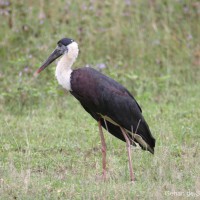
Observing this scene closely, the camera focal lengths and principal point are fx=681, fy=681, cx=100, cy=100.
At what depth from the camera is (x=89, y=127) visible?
7.39m

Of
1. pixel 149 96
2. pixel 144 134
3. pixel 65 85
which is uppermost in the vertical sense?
pixel 65 85

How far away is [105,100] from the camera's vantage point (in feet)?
19.2

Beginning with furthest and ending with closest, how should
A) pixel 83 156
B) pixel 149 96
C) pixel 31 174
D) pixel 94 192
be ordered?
1. pixel 149 96
2. pixel 83 156
3. pixel 31 174
4. pixel 94 192

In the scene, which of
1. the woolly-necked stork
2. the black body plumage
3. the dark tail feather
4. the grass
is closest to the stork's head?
the woolly-necked stork

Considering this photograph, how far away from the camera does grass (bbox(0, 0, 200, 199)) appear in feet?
18.0

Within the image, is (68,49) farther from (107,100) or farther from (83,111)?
(83,111)

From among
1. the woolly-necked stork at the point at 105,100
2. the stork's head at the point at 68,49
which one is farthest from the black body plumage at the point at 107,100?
the stork's head at the point at 68,49

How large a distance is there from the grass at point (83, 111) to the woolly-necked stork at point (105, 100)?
0.74 ft

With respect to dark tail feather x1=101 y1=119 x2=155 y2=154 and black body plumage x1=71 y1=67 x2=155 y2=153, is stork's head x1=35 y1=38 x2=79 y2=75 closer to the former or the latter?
black body plumage x1=71 y1=67 x2=155 y2=153

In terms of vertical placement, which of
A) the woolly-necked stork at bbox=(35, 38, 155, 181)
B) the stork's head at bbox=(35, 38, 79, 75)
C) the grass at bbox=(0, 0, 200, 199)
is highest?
the stork's head at bbox=(35, 38, 79, 75)

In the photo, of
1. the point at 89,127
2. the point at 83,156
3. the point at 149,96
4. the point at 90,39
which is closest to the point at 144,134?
the point at 83,156

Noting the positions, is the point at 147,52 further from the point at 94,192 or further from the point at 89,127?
the point at 94,192

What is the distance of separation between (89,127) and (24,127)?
0.70 meters

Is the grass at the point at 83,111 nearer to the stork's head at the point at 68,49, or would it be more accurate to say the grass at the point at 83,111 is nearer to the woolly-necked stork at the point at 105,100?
the woolly-necked stork at the point at 105,100
